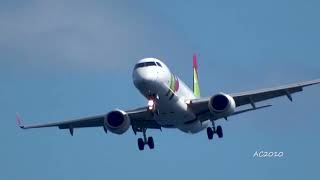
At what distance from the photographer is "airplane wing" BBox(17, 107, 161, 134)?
6162cm

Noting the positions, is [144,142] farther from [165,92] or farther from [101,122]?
[165,92]

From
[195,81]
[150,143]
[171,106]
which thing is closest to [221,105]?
[171,106]

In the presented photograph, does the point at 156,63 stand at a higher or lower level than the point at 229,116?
higher

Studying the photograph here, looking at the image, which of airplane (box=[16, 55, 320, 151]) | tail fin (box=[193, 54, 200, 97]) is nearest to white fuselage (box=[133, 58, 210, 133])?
airplane (box=[16, 55, 320, 151])

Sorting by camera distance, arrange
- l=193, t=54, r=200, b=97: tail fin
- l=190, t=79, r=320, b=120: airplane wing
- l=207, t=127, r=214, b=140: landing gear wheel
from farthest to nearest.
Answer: l=193, t=54, r=200, b=97: tail fin, l=207, t=127, r=214, b=140: landing gear wheel, l=190, t=79, r=320, b=120: airplane wing

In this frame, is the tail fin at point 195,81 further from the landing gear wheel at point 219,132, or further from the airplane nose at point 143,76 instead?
the airplane nose at point 143,76

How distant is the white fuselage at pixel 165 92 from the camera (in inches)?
2270

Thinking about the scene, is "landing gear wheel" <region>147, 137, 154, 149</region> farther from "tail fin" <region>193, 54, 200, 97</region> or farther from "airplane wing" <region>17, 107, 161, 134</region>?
"tail fin" <region>193, 54, 200, 97</region>

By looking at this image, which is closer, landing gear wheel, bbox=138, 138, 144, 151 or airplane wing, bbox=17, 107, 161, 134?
airplane wing, bbox=17, 107, 161, 134

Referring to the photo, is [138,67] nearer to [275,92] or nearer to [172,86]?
[172,86]

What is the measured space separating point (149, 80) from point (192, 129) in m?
7.66

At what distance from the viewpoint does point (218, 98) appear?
198ft

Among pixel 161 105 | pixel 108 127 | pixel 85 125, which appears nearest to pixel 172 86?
pixel 161 105

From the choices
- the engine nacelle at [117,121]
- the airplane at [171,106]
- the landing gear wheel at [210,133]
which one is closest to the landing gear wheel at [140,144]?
the airplane at [171,106]
